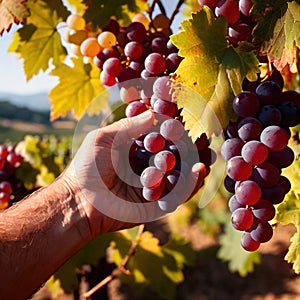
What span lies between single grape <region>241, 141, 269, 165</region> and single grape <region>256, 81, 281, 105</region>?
7 cm

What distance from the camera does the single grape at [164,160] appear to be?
0.90 m

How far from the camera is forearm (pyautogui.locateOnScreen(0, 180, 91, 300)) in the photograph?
105cm

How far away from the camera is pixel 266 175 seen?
84 centimetres

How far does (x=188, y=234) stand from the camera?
4.70 m

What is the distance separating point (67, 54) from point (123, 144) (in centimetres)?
47

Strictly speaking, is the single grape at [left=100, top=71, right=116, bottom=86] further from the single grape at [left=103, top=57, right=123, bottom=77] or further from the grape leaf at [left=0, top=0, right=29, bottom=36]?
the grape leaf at [left=0, top=0, right=29, bottom=36]

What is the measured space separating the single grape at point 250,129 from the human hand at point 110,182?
0.17m

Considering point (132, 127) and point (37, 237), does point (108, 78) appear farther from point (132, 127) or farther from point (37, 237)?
point (37, 237)

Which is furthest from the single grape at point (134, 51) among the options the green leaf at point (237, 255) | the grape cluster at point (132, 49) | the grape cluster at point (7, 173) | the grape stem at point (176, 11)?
the green leaf at point (237, 255)

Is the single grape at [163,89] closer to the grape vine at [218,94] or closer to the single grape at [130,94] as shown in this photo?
the grape vine at [218,94]

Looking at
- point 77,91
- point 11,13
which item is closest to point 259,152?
point 11,13

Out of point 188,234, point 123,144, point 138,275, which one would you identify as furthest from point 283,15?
point 188,234

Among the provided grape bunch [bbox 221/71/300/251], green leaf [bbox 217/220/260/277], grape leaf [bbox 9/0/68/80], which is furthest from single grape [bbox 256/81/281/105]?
green leaf [bbox 217/220/260/277]

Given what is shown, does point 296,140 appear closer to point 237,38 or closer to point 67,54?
point 237,38
